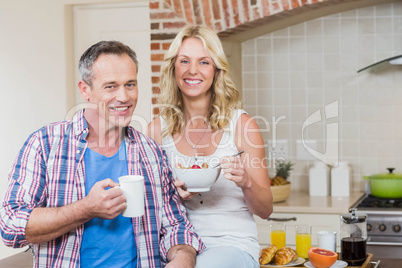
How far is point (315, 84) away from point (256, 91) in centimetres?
43

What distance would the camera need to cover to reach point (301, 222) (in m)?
3.71

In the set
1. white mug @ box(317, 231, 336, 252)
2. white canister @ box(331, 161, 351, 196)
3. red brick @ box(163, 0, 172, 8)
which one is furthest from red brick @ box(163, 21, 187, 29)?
white mug @ box(317, 231, 336, 252)

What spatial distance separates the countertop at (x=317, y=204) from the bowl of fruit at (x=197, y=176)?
1725mm

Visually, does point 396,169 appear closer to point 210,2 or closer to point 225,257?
point 210,2

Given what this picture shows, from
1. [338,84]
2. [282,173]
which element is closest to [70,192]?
[282,173]

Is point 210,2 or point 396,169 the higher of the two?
point 210,2

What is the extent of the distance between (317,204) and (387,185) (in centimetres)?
49

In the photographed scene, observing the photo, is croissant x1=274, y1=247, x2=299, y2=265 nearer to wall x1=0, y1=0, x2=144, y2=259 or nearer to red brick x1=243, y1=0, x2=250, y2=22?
red brick x1=243, y1=0, x2=250, y2=22

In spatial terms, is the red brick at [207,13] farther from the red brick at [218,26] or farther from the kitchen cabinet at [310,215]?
the kitchen cabinet at [310,215]

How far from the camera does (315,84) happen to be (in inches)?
168

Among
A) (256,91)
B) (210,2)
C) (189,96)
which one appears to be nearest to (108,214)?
(189,96)

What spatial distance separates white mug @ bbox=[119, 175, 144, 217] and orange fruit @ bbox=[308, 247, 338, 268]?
800 mm

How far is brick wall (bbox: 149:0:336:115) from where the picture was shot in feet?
12.2

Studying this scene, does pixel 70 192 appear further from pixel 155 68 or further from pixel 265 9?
pixel 265 9
